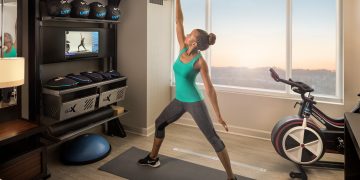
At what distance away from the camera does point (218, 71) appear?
14.0 ft

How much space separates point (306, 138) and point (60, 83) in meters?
2.59

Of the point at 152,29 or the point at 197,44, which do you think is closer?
the point at 197,44

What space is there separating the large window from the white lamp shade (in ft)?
8.80

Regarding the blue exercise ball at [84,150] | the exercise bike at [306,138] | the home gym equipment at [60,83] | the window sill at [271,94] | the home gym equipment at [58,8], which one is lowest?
the blue exercise ball at [84,150]

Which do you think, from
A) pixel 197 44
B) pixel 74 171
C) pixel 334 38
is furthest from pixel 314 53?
pixel 74 171

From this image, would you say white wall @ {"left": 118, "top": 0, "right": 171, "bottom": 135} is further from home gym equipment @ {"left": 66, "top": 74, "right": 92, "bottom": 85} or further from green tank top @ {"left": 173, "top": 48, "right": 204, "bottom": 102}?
green tank top @ {"left": 173, "top": 48, "right": 204, "bottom": 102}

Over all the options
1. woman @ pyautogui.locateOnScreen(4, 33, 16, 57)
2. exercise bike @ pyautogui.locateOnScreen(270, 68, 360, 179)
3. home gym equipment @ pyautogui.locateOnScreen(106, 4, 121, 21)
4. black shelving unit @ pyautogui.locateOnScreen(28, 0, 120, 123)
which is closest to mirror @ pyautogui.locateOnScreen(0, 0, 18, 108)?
woman @ pyautogui.locateOnScreen(4, 33, 16, 57)

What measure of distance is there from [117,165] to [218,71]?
211 centimetres

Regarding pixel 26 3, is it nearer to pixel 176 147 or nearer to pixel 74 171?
pixel 74 171

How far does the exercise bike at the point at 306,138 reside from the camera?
9.09 ft

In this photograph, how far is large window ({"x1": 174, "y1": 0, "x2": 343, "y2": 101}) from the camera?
11.5 ft

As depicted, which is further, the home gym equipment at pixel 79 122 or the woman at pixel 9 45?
the home gym equipment at pixel 79 122

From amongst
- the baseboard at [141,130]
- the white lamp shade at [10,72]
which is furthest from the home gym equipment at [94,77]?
the baseboard at [141,130]

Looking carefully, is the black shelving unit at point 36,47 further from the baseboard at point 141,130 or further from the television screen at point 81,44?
the baseboard at point 141,130
